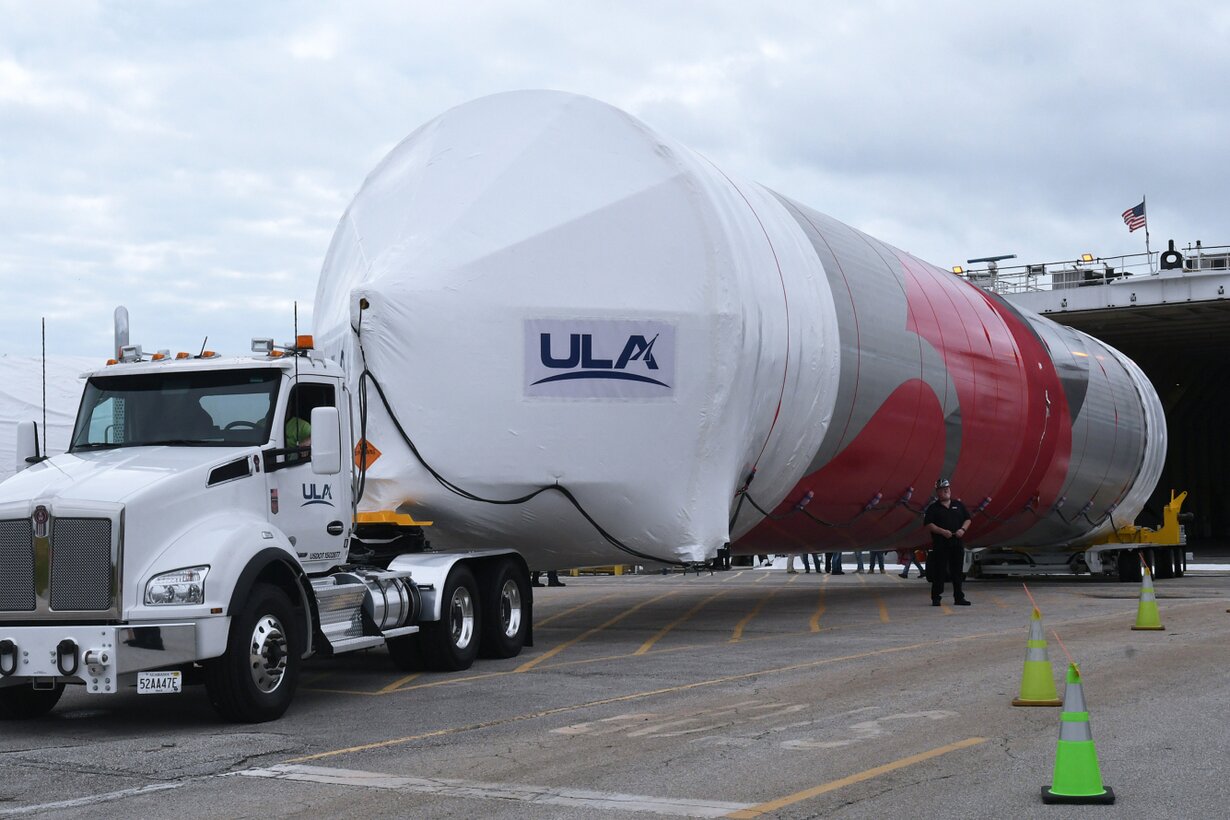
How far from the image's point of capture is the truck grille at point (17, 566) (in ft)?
28.0

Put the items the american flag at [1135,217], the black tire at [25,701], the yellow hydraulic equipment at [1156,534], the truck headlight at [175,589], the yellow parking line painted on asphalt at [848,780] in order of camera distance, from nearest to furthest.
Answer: the yellow parking line painted on asphalt at [848,780] → the truck headlight at [175,589] → the black tire at [25,701] → the yellow hydraulic equipment at [1156,534] → the american flag at [1135,217]

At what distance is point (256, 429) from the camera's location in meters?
9.94

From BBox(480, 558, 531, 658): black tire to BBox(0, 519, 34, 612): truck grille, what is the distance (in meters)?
4.60

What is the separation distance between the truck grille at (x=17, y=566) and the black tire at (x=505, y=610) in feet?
15.1

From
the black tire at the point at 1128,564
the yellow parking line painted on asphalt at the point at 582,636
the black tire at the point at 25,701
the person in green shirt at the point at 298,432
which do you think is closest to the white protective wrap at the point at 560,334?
the yellow parking line painted on asphalt at the point at 582,636

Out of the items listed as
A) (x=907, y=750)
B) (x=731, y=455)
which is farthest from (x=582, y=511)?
(x=907, y=750)

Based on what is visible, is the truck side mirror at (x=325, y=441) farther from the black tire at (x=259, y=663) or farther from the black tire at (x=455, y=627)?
the black tire at (x=455, y=627)

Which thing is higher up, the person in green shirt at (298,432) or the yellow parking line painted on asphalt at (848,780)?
the person in green shirt at (298,432)

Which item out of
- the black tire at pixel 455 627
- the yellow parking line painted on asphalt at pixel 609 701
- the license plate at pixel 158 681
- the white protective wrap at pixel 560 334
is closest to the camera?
the yellow parking line painted on asphalt at pixel 609 701

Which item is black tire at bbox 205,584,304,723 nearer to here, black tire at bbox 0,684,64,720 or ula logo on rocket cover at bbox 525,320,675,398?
black tire at bbox 0,684,64,720

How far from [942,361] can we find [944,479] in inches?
71.8

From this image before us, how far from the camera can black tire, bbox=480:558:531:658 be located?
12359 mm

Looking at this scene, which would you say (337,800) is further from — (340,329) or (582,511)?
(340,329)

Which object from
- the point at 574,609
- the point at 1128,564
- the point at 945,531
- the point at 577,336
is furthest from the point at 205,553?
the point at 1128,564
